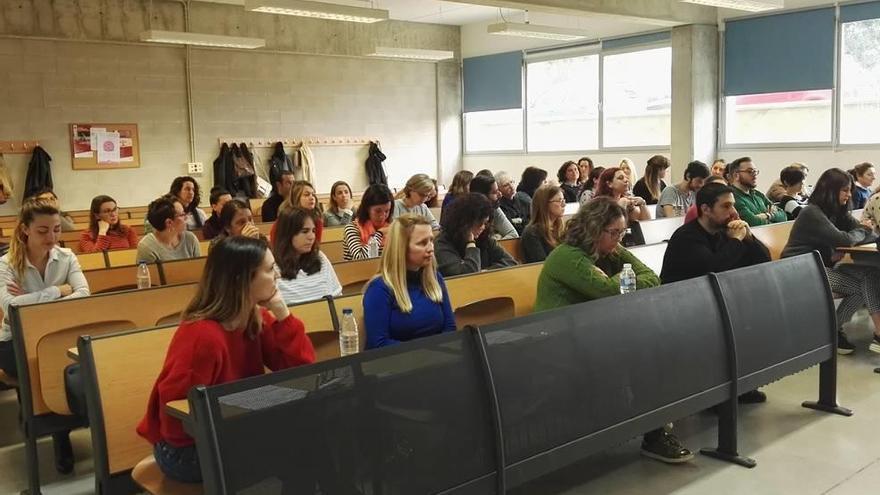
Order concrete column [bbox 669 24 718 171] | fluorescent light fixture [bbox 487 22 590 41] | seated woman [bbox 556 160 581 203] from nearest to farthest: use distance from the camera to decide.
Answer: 1. seated woman [bbox 556 160 581 203]
2. fluorescent light fixture [bbox 487 22 590 41]
3. concrete column [bbox 669 24 718 171]

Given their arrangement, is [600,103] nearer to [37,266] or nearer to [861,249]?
[861,249]

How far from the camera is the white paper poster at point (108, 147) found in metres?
11.1

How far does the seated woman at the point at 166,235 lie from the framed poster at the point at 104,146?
19.5ft

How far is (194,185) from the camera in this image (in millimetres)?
7879

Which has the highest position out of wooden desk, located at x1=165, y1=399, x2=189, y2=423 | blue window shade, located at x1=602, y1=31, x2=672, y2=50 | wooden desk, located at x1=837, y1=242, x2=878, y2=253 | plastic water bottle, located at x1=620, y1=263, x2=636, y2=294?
blue window shade, located at x1=602, y1=31, x2=672, y2=50

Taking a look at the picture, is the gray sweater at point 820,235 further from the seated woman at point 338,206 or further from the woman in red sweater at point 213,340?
the woman in red sweater at point 213,340

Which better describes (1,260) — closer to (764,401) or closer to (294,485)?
(294,485)

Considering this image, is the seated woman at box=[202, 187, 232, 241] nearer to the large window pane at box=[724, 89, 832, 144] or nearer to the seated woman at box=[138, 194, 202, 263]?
the seated woman at box=[138, 194, 202, 263]

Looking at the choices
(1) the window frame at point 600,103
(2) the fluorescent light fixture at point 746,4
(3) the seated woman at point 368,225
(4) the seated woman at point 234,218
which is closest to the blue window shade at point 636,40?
(1) the window frame at point 600,103

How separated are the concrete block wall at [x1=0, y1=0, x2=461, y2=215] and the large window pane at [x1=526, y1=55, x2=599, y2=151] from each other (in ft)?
5.57

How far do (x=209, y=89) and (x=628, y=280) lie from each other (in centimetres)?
938

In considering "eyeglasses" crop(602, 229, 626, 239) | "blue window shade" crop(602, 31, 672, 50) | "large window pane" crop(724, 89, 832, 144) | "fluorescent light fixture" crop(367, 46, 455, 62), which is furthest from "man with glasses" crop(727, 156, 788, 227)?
"fluorescent light fixture" crop(367, 46, 455, 62)

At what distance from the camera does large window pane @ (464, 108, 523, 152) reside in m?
14.7

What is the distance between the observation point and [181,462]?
2.62m
